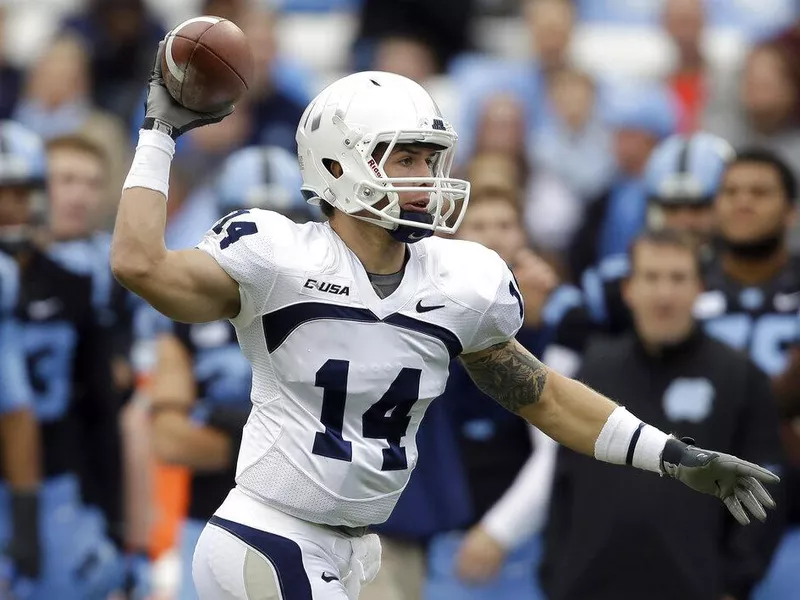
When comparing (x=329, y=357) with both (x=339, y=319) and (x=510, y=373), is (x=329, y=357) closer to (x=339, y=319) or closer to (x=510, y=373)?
(x=339, y=319)

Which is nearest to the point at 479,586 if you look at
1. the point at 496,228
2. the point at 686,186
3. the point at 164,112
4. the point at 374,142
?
the point at 496,228

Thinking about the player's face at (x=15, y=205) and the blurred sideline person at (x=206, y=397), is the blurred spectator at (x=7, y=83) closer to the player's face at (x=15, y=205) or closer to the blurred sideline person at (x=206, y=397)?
the player's face at (x=15, y=205)

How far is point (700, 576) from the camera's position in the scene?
5.62 metres

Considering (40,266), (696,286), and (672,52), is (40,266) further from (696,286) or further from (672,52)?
(672,52)

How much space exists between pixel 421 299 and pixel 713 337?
2.13m

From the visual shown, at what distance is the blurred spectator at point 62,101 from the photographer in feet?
31.1

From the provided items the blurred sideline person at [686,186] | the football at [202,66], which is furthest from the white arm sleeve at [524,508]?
the football at [202,66]

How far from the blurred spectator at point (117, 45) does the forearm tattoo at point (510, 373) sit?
6.24 meters

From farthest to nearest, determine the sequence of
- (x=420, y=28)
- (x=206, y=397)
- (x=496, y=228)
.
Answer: (x=420, y=28), (x=496, y=228), (x=206, y=397)

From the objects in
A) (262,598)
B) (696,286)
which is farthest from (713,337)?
(262,598)

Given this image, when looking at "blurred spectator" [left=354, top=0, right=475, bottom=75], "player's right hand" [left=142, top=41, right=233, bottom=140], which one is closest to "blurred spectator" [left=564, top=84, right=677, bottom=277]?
"blurred spectator" [left=354, top=0, right=475, bottom=75]

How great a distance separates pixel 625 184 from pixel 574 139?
865 mm

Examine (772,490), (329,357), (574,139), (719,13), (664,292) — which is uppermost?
(329,357)

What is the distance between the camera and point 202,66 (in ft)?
12.4
